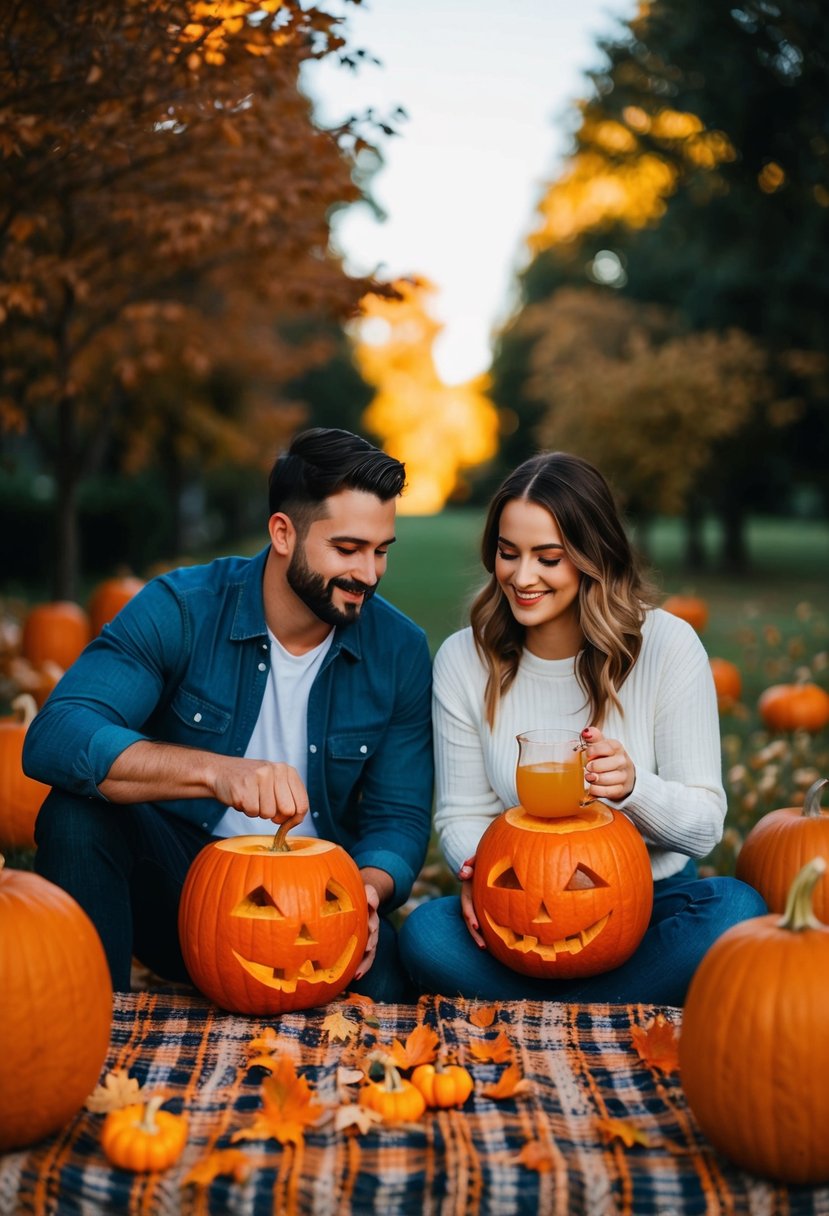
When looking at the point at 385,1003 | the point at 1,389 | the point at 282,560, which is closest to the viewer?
the point at 385,1003

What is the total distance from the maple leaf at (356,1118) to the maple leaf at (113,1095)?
0.46 metres

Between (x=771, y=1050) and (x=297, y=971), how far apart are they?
1323 mm

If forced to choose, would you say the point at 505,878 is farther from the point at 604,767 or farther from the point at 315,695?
the point at 315,695

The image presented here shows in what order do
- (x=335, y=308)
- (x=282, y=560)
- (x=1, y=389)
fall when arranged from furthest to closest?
1. (x=1, y=389)
2. (x=335, y=308)
3. (x=282, y=560)

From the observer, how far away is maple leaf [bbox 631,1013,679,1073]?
2.84m

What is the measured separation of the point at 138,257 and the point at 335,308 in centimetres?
166

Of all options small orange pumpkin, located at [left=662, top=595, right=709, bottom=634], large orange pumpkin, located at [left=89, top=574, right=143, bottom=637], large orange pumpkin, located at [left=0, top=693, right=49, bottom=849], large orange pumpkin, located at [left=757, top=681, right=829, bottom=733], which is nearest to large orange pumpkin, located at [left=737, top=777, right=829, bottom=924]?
large orange pumpkin, located at [left=0, top=693, right=49, bottom=849]

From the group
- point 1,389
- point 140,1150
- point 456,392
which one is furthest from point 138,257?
point 456,392

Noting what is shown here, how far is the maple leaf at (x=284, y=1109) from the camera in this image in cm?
246

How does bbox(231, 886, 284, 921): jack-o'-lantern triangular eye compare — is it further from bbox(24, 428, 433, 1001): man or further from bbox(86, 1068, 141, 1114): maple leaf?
bbox(86, 1068, 141, 1114): maple leaf

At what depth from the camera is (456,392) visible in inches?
2212

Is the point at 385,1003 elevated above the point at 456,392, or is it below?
above

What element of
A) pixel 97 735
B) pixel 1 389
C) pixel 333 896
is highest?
pixel 97 735

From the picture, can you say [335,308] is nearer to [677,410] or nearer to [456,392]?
[677,410]
